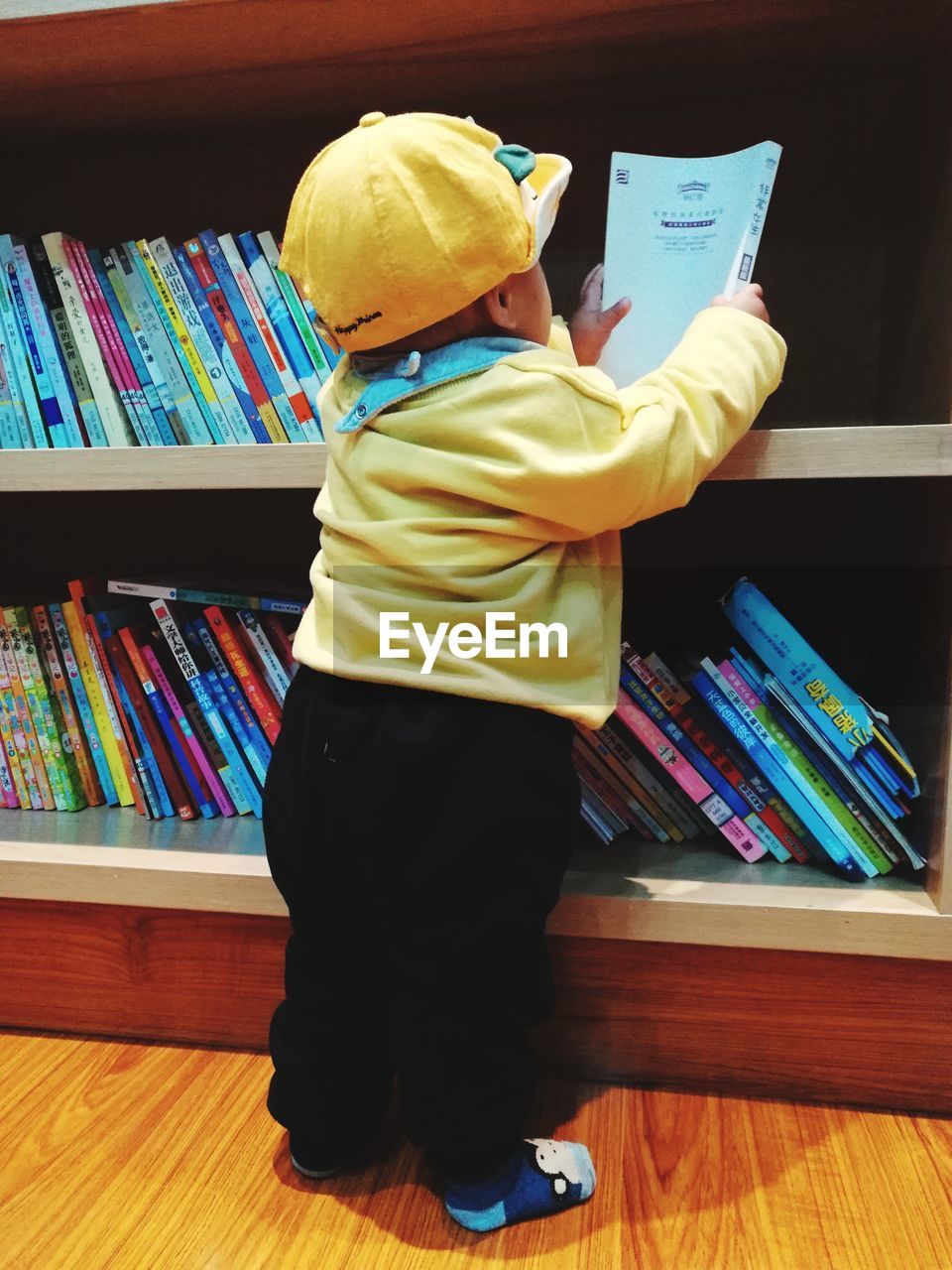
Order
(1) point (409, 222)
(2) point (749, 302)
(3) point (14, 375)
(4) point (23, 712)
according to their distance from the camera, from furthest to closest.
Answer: (4) point (23, 712) → (3) point (14, 375) → (2) point (749, 302) → (1) point (409, 222)

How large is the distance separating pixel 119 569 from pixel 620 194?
0.80 metres

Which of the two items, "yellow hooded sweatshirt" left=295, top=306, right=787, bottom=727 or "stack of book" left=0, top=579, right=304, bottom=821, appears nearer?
"yellow hooded sweatshirt" left=295, top=306, right=787, bottom=727

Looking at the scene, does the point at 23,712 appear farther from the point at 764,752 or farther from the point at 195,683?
the point at 764,752

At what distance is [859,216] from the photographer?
1.02 metres

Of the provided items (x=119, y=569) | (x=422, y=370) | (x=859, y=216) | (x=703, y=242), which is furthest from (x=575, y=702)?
(x=119, y=569)

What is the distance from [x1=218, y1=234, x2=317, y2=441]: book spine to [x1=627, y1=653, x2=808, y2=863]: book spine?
0.39 meters

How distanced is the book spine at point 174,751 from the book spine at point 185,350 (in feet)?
0.81

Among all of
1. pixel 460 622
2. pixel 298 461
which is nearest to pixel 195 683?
pixel 298 461

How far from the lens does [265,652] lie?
98 cm

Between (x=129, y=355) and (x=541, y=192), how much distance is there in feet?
1.48

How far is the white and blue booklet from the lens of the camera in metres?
0.76

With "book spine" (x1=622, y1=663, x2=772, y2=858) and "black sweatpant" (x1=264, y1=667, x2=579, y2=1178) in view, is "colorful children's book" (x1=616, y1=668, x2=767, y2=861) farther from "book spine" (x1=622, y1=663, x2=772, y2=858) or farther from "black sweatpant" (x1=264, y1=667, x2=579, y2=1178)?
"black sweatpant" (x1=264, y1=667, x2=579, y2=1178)

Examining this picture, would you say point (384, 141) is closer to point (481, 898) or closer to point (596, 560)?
point (596, 560)

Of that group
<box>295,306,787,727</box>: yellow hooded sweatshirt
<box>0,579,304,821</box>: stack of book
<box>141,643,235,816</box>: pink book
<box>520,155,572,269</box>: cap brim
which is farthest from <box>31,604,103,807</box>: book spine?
<box>520,155,572,269</box>: cap brim
